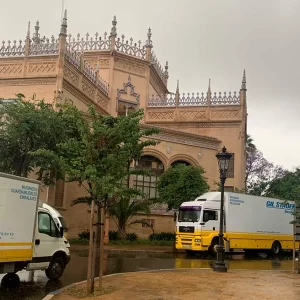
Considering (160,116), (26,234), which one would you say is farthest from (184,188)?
(26,234)

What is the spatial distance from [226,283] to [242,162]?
76.8 feet

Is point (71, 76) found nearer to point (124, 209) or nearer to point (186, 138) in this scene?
point (124, 209)

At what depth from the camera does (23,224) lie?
10.8 meters

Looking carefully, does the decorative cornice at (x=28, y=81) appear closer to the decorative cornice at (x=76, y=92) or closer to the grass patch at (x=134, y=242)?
the decorative cornice at (x=76, y=92)

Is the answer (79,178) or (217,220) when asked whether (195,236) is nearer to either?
(217,220)

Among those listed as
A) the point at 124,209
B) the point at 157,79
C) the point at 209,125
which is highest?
the point at 157,79

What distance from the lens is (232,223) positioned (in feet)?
75.4

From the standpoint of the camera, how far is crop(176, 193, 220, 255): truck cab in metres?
22.1

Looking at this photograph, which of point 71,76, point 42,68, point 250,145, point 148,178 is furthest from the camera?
point 250,145

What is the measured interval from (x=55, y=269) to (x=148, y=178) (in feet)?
60.0

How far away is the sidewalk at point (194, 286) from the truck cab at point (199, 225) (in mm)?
7312

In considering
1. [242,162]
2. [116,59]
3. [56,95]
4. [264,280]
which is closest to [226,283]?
[264,280]

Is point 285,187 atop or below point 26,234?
atop

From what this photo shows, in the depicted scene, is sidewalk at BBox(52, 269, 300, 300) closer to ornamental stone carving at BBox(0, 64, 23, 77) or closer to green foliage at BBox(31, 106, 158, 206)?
green foliage at BBox(31, 106, 158, 206)
